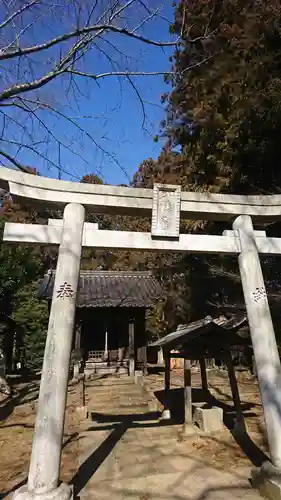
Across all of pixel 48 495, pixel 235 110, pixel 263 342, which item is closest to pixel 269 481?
pixel 263 342

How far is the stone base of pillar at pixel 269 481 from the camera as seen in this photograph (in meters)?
3.74

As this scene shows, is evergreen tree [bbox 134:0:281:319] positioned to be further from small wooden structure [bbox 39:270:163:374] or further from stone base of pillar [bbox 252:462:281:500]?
small wooden structure [bbox 39:270:163:374]

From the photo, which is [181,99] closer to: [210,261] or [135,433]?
[210,261]

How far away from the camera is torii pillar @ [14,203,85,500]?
3475 mm

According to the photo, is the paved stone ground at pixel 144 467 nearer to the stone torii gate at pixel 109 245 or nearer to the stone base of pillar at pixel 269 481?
the stone base of pillar at pixel 269 481

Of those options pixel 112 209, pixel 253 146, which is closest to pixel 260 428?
pixel 112 209

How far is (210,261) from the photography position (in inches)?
447

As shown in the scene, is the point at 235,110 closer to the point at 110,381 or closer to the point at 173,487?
the point at 173,487

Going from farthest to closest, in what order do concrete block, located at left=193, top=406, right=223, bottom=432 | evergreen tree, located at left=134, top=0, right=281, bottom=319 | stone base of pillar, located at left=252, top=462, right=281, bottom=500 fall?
evergreen tree, located at left=134, top=0, right=281, bottom=319
concrete block, located at left=193, top=406, right=223, bottom=432
stone base of pillar, located at left=252, top=462, right=281, bottom=500

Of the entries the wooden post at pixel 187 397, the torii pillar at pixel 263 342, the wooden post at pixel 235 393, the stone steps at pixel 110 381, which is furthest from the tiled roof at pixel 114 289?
the torii pillar at pixel 263 342

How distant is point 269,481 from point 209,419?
3.27 m

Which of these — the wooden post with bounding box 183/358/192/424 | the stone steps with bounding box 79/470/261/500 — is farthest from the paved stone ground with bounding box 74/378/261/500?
the wooden post with bounding box 183/358/192/424

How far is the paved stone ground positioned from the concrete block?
0.44 m

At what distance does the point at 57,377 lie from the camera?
3797mm
